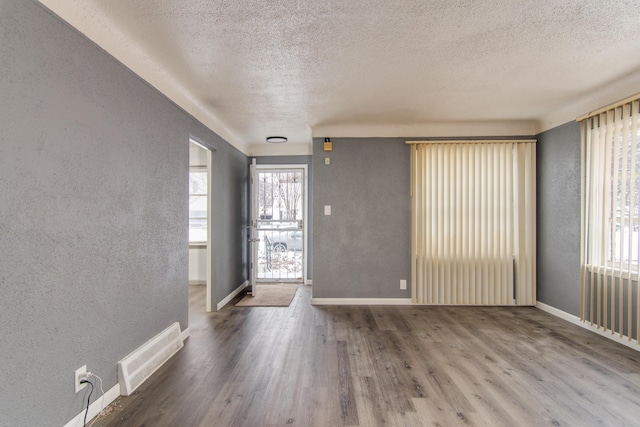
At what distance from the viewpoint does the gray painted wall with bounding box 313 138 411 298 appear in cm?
419

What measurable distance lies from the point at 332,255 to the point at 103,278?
2782 millimetres

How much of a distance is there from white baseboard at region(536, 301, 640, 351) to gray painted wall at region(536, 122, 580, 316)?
2.2 inches

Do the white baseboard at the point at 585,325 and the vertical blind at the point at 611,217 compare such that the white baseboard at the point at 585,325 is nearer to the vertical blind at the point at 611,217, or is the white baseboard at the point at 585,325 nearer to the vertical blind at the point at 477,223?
the vertical blind at the point at 611,217

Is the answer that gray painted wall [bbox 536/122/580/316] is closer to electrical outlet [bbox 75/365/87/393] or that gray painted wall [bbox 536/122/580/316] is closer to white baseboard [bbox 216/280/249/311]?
white baseboard [bbox 216/280/249/311]

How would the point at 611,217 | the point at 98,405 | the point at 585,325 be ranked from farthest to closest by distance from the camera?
the point at 585,325 < the point at 611,217 < the point at 98,405

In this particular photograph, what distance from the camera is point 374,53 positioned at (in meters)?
2.25

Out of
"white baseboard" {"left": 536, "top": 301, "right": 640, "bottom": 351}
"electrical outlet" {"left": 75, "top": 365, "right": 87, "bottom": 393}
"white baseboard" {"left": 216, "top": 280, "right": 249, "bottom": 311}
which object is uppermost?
"electrical outlet" {"left": 75, "top": 365, "right": 87, "bottom": 393}

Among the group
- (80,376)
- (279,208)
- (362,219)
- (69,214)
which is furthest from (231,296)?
(69,214)

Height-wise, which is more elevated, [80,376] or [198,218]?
[198,218]

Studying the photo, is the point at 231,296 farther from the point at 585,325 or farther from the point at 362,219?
the point at 585,325

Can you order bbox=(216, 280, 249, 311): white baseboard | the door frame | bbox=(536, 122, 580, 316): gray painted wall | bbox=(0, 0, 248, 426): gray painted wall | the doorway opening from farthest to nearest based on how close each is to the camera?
1. the doorway opening
2. the door frame
3. bbox=(216, 280, 249, 311): white baseboard
4. bbox=(536, 122, 580, 316): gray painted wall
5. bbox=(0, 0, 248, 426): gray painted wall

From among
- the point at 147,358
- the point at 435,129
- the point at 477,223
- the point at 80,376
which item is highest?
the point at 435,129

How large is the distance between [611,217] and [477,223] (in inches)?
52.1

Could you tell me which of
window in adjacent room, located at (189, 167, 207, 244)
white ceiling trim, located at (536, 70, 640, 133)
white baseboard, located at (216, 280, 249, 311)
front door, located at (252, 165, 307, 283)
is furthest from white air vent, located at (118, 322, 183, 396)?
white ceiling trim, located at (536, 70, 640, 133)
